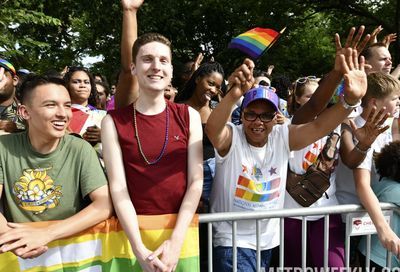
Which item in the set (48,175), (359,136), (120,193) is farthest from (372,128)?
(48,175)

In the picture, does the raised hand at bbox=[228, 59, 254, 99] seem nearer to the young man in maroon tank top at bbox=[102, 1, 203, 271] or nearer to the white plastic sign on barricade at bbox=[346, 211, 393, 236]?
the young man in maroon tank top at bbox=[102, 1, 203, 271]

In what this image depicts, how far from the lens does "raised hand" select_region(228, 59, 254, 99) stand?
256cm

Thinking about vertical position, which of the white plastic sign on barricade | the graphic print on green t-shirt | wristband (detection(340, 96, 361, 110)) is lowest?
the white plastic sign on barricade

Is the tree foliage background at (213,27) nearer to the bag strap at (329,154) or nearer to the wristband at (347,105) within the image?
the bag strap at (329,154)

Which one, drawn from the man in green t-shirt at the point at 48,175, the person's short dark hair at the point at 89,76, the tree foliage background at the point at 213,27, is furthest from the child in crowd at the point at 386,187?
the tree foliage background at the point at 213,27

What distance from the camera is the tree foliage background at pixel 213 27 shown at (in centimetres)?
1471

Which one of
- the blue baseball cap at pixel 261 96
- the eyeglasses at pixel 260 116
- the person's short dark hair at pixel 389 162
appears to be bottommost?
the person's short dark hair at pixel 389 162

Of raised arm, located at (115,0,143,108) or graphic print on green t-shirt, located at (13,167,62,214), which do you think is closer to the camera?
graphic print on green t-shirt, located at (13,167,62,214)

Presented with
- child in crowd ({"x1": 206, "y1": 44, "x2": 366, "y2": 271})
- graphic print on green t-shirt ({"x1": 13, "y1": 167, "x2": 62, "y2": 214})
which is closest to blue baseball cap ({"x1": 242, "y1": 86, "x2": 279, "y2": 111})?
child in crowd ({"x1": 206, "y1": 44, "x2": 366, "y2": 271})

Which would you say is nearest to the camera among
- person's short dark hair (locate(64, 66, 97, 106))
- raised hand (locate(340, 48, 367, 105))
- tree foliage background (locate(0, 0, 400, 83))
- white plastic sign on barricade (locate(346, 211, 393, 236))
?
raised hand (locate(340, 48, 367, 105))

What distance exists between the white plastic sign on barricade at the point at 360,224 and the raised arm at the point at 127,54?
5.89 ft

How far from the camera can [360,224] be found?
326cm

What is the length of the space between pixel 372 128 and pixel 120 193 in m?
1.72

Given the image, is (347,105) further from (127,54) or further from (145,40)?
(127,54)
